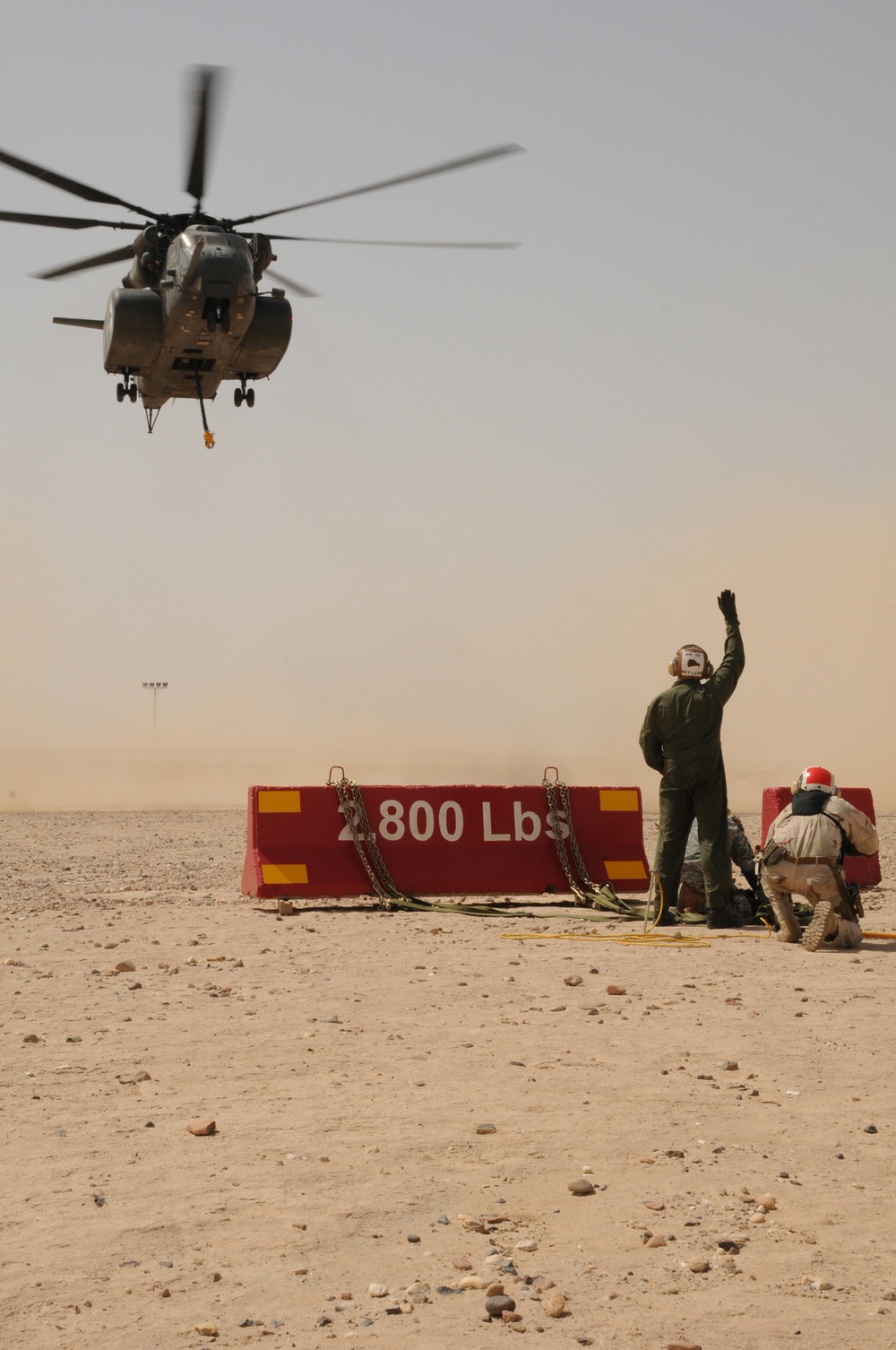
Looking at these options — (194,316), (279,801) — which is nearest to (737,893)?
(279,801)

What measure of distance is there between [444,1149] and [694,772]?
5882 mm

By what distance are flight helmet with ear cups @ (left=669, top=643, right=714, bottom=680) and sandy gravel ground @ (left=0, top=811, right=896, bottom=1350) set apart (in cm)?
257

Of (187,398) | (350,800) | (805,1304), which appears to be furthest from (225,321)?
(805,1304)

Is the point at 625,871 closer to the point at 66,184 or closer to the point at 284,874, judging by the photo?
the point at 284,874

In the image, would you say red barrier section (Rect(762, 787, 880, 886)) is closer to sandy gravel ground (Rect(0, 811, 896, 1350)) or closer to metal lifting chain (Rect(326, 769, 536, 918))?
metal lifting chain (Rect(326, 769, 536, 918))

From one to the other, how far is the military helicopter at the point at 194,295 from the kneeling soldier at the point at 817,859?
8.66m

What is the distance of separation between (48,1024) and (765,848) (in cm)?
510

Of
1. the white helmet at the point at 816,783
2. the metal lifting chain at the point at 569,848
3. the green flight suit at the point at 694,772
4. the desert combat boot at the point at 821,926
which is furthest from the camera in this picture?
the metal lifting chain at the point at 569,848

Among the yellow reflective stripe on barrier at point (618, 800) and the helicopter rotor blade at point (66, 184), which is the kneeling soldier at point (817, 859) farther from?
the helicopter rotor blade at point (66, 184)

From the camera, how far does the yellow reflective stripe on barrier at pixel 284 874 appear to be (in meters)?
11.2

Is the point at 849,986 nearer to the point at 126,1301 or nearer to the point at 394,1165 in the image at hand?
the point at 394,1165

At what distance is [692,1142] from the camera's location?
476 cm

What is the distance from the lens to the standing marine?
1014cm

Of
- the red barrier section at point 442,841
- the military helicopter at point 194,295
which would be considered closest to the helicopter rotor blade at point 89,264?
the military helicopter at point 194,295
